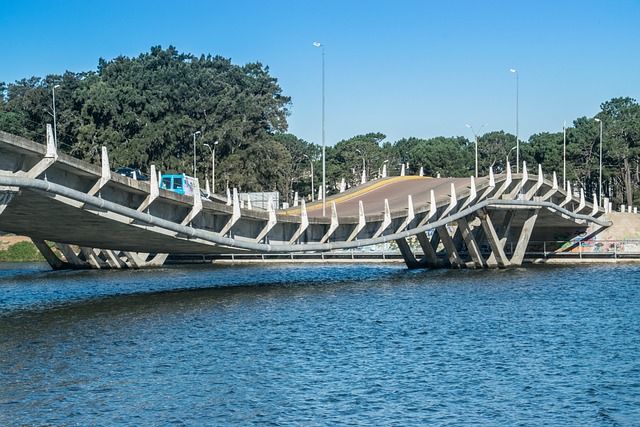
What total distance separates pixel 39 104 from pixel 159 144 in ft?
62.9

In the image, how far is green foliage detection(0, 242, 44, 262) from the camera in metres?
121

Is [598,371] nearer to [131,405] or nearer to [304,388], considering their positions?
[304,388]

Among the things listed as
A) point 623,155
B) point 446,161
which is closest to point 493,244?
point 623,155

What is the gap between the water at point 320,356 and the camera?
28828 mm

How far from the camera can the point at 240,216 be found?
185ft

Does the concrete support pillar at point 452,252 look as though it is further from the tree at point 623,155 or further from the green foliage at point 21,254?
the tree at point 623,155

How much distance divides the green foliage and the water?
173 ft

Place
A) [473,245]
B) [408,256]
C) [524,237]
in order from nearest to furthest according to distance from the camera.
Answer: [473,245] < [408,256] < [524,237]

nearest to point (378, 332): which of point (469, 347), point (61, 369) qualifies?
point (469, 347)

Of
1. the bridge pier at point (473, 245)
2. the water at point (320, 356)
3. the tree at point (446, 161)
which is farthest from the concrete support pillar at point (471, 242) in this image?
the tree at point (446, 161)

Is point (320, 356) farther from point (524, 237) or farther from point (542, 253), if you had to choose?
point (542, 253)

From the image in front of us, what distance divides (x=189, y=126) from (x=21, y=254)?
111 feet

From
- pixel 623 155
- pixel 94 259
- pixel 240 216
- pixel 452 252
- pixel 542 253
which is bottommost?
pixel 94 259

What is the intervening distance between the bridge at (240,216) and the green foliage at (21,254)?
86.2 feet
